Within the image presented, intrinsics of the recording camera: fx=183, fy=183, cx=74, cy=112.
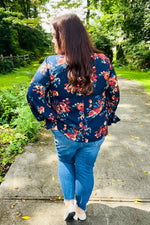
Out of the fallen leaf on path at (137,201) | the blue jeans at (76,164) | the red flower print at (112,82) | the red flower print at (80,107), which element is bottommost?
the fallen leaf on path at (137,201)

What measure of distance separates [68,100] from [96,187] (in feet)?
4.72

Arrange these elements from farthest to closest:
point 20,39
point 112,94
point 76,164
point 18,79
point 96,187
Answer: point 20,39
point 18,79
point 96,187
point 112,94
point 76,164

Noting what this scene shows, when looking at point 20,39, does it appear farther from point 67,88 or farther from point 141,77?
point 67,88

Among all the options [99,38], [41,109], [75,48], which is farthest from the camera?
[99,38]

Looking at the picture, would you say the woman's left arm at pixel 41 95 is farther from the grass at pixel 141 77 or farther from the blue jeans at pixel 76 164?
the grass at pixel 141 77

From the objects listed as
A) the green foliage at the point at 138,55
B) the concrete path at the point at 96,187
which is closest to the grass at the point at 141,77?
the green foliage at the point at 138,55

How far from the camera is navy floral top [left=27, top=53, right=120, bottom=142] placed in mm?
1371

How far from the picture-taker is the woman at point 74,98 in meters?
1.31

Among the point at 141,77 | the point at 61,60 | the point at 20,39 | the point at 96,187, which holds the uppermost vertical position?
the point at 61,60

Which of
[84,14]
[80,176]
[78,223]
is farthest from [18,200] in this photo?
[84,14]

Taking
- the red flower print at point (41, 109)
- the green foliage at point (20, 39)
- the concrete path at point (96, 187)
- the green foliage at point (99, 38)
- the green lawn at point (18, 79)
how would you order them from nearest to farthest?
the red flower print at point (41, 109)
the concrete path at point (96, 187)
the green lawn at point (18, 79)
the green foliage at point (20, 39)
the green foliage at point (99, 38)

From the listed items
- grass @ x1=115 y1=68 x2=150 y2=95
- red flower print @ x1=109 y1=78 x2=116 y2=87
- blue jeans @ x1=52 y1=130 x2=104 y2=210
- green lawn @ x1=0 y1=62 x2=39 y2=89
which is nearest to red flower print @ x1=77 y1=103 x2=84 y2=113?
blue jeans @ x1=52 y1=130 x2=104 y2=210

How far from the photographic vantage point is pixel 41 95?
149cm

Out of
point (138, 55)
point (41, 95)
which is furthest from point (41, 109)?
point (138, 55)
